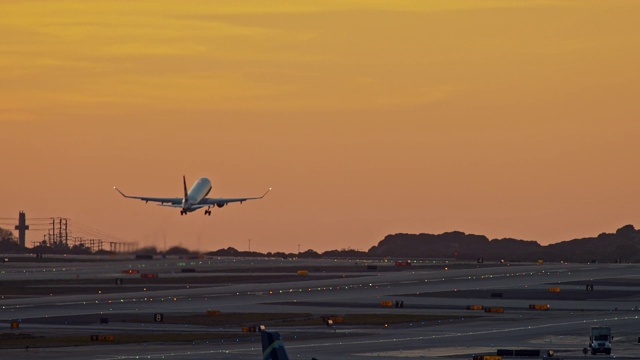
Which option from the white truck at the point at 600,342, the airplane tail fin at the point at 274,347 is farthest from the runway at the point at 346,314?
the airplane tail fin at the point at 274,347

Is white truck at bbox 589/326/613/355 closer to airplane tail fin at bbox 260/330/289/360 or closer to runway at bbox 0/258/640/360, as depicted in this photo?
runway at bbox 0/258/640/360

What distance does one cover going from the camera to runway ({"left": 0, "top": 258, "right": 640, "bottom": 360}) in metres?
107

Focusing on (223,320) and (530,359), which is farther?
(223,320)

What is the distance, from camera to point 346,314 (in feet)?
468

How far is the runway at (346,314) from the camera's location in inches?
4195

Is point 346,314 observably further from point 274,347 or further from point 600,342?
point 274,347

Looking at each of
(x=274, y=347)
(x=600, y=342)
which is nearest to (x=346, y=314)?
(x=600, y=342)

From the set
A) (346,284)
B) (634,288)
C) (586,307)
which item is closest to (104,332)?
(586,307)

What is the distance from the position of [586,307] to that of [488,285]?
40042 millimetres

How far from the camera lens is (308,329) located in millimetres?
125000

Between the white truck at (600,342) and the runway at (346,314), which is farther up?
the runway at (346,314)

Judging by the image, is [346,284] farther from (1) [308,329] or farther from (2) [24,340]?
(2) [24,340]

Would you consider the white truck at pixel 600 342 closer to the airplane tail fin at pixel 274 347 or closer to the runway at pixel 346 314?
the runway at pixel 346 314

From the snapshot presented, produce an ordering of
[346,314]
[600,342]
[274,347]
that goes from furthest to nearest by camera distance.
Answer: [346,314]
[600,342]
[274,347]
